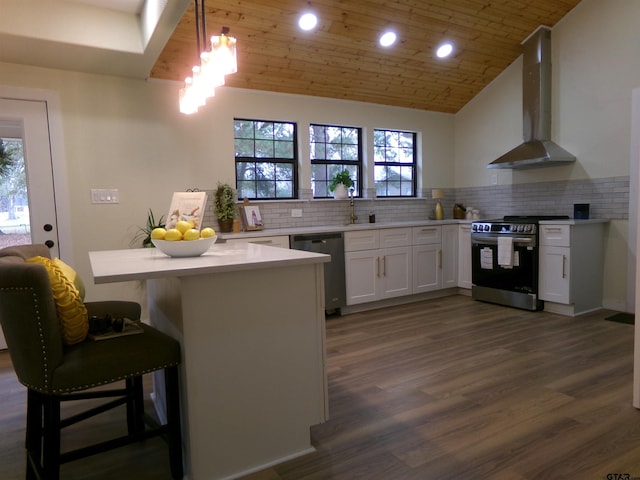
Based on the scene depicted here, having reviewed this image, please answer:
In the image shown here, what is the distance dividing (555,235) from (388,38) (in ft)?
8.07

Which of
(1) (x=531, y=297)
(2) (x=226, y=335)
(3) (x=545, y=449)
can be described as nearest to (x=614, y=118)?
(1) (x=531, y=297)

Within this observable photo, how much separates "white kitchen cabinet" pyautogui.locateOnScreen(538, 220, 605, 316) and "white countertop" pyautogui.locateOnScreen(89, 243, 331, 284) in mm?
3061

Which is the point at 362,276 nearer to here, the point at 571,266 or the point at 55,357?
the point at 571,266

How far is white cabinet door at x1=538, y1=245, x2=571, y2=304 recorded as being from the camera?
406 cm

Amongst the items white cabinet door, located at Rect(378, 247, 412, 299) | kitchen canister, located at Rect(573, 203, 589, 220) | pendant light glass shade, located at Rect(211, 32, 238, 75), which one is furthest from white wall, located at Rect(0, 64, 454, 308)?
kitchen canister, located at Rect(573, 203, 589, 220)

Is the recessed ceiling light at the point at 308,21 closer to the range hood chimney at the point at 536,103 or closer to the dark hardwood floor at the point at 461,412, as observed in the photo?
the range hood chimney at the point at 536,103

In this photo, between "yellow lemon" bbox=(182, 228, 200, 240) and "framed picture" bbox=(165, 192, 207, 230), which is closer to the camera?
"yellow lemon" bbox=(182, 228, 200, 240)

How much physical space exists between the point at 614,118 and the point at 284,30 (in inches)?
127

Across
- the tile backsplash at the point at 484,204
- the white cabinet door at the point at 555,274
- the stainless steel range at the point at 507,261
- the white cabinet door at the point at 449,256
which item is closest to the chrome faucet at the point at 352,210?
the tile backsplash at the point at 484,204

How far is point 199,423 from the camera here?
5.67ft

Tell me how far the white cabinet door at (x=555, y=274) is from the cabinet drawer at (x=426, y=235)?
1.15 m

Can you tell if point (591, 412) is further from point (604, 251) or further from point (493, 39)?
point (493, 39)

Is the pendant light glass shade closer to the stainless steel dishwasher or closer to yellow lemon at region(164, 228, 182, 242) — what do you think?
yellow lemon at region(164, 228, 182, 242)

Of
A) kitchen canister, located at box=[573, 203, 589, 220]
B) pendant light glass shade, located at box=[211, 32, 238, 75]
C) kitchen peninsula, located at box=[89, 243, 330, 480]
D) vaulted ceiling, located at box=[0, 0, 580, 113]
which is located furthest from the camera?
kitchen canister, located at box=[573, 203, 589, 220]
